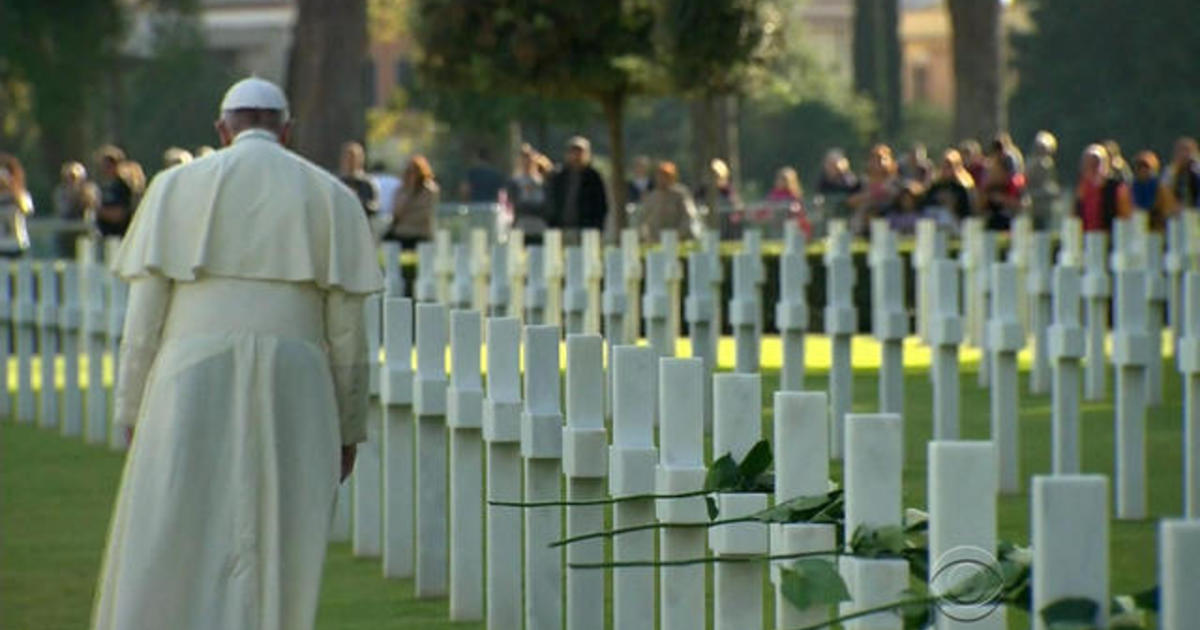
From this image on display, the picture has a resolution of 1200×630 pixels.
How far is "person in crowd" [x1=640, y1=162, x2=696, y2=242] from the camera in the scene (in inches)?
1151

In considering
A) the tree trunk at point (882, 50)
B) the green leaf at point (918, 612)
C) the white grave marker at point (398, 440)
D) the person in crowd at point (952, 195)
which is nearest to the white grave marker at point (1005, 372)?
the white grave marker at point (398, 440)

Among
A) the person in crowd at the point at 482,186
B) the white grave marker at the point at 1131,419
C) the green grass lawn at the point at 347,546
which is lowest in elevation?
the green grass lawn at the point at 347,546

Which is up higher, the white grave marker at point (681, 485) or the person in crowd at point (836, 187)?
the person in crowd at point (836, 187)

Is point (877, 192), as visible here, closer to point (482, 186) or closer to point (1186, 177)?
point (1186, 177)

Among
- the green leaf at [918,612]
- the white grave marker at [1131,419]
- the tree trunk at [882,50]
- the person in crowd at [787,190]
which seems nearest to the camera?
→ the green leaf at [918,612]

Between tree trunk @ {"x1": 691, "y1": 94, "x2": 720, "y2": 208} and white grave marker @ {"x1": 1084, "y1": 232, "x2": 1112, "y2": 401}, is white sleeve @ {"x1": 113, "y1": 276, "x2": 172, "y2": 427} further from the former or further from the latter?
tree trunk @ {"x1": 691, "y1": 94, "x2": 720, "y2": 208}

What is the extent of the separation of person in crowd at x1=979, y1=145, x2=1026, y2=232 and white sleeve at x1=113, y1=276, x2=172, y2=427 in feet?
66.9

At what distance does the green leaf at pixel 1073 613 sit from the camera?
495cm

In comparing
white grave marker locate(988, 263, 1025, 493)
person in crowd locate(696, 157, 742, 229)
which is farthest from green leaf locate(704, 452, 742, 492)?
person in crowd locate(696, 157, 742, 229)

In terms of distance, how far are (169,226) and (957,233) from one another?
21.2m

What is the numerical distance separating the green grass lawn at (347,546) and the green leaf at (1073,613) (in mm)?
5019

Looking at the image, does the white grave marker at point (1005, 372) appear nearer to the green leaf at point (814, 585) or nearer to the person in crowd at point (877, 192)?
the green leaf at point (814, 585)

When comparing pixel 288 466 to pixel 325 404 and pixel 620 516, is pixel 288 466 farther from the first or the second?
pixel 620 516

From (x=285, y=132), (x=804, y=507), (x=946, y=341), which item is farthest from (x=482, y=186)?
(x=804, y=507)
